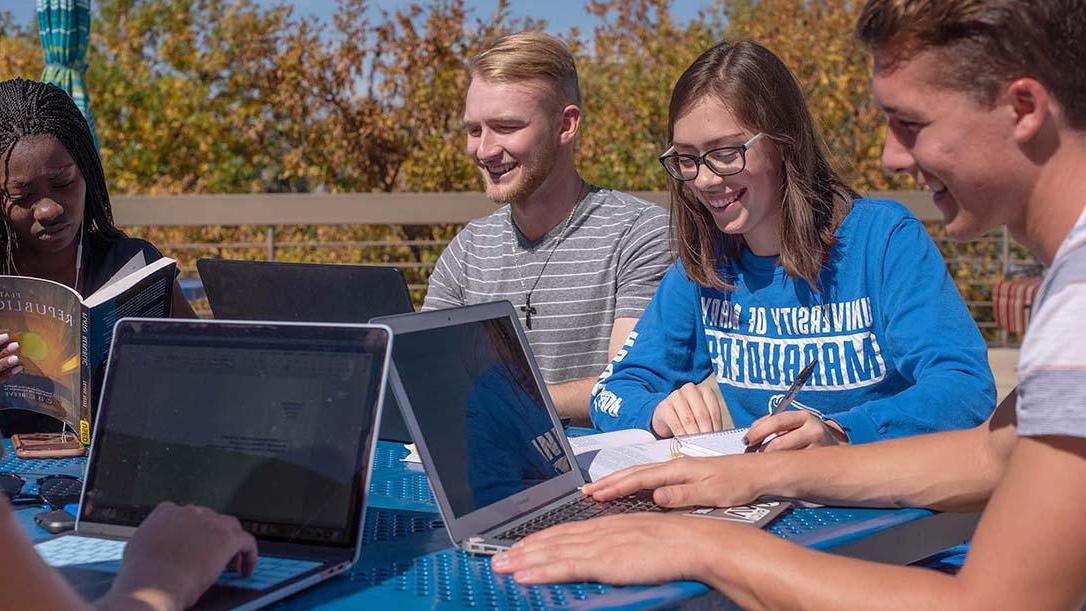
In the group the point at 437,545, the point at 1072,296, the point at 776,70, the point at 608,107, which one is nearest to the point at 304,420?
the point at 437,545

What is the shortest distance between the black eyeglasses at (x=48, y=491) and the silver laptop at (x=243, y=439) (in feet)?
0.64

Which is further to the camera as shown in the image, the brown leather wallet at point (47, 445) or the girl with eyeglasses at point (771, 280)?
the girl with eyeglasses at point (771, 280)

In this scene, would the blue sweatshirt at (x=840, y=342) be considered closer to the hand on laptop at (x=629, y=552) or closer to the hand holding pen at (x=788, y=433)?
the hand holding pen at (x=788, y=433)

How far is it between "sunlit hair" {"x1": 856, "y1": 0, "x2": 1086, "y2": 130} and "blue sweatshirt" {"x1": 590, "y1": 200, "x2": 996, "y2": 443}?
3.02 ft

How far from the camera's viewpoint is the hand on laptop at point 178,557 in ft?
4.10

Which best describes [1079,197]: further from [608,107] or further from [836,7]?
[836,7]

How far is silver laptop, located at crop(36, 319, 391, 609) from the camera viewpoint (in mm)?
1462

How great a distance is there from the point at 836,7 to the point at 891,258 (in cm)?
860

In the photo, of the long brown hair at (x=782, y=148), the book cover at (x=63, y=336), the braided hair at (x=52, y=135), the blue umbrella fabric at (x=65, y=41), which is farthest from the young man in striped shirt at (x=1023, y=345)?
the blue umbrella fabric at (x=65, y=41)

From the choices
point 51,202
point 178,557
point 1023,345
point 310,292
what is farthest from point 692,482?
point 51,202

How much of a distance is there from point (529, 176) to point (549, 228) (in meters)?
0.17

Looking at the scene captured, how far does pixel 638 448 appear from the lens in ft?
6.89

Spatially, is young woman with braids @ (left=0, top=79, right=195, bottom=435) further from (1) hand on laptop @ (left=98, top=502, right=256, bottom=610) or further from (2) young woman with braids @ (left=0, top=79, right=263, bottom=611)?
(1) hand on laptop @ (left=98, top=502, right=256, bottom=610)

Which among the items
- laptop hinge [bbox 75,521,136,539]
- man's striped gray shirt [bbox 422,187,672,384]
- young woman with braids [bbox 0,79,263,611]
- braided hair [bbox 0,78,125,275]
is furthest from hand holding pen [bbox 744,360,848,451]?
braided hair [bbox 0,78,125,275]
